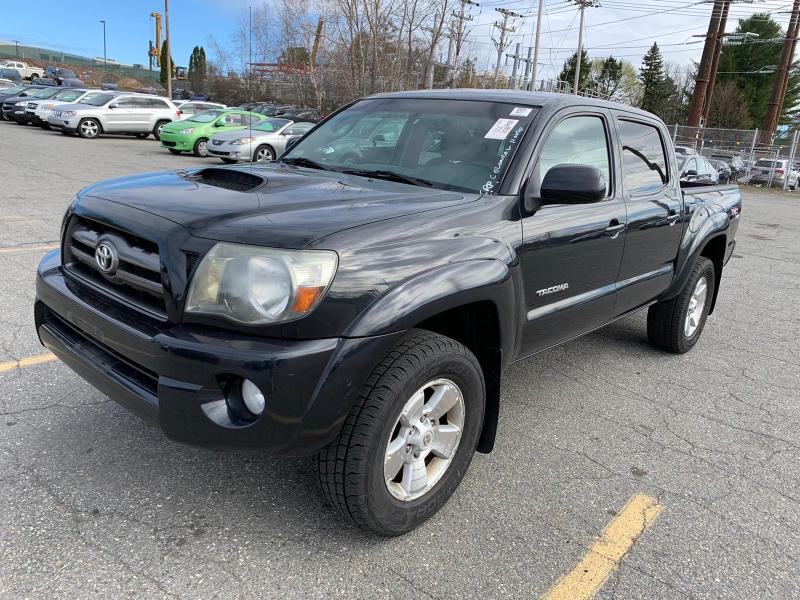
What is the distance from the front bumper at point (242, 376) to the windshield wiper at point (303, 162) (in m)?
1.50

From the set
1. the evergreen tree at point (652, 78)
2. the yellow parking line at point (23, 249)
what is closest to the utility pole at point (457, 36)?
the yellow parking line at point (23, 249)

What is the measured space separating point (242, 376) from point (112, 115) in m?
23.3

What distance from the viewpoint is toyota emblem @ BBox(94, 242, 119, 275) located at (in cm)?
243

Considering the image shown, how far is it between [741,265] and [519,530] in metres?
8.17

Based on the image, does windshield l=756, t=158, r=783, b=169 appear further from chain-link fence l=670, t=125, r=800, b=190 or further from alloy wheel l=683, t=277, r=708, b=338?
alloy wheel l=683, t=277, r=708, b=338

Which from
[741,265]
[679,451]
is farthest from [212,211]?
[741,265]

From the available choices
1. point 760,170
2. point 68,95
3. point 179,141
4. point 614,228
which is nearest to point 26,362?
point 614,228

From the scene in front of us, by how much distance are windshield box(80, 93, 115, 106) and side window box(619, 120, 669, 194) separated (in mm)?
22364

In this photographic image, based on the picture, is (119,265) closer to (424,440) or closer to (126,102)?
(424,440)

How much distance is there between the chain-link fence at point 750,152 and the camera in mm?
29016

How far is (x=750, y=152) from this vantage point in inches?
1204

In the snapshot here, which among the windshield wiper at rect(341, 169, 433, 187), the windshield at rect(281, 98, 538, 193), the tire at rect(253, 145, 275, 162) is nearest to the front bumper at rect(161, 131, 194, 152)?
the tire at rect(253, 145, 275, 162)

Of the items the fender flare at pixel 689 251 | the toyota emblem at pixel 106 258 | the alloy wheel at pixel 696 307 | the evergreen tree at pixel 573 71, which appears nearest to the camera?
the toyota emblem at pixel 106 258

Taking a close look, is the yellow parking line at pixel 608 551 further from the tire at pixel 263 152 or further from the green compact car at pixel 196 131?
the green compact car at pixel 196 131
